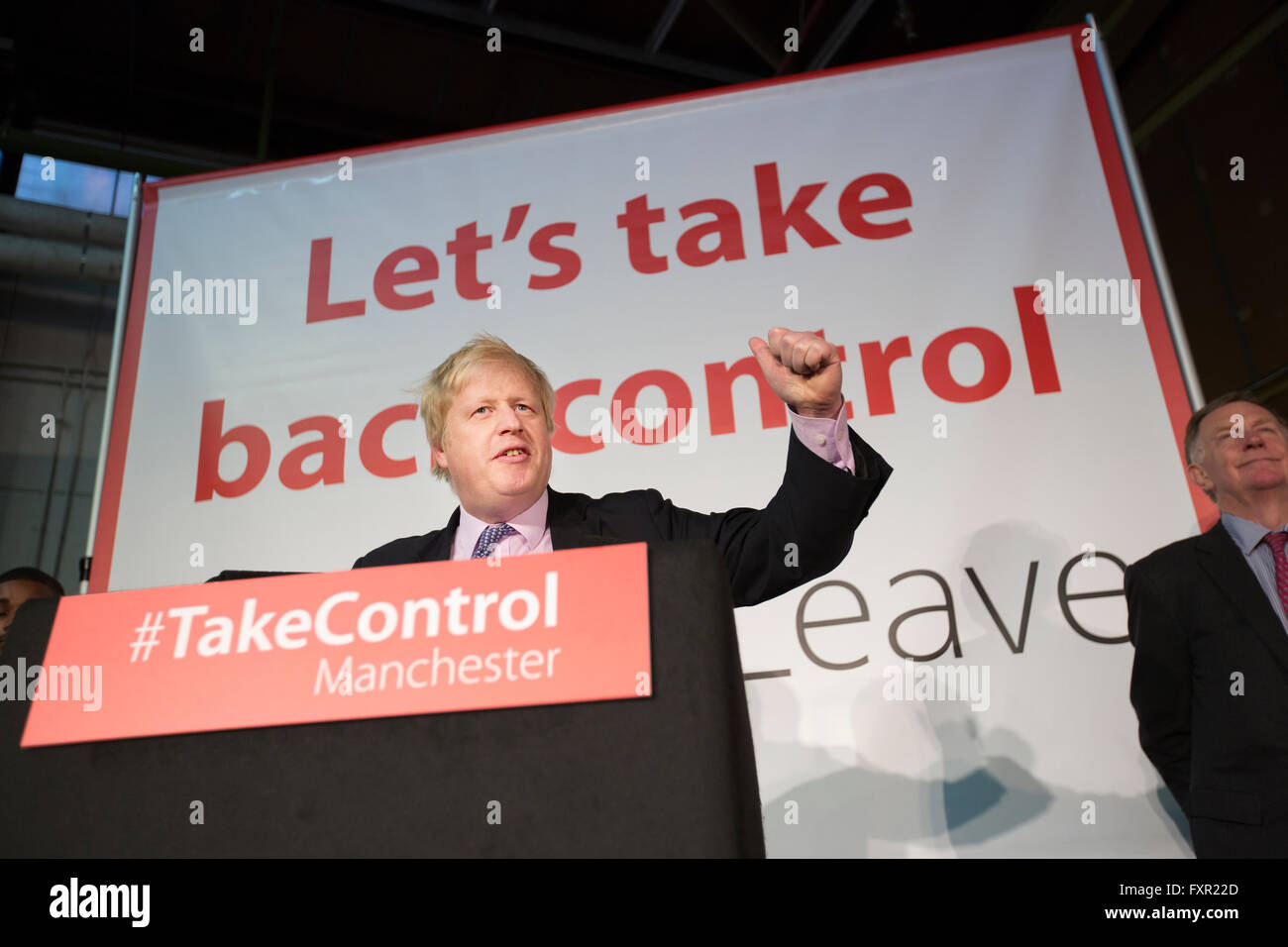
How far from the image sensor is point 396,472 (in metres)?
2.41

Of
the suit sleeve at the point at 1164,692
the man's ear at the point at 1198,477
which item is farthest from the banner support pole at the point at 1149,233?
the suit sleeve at the point at 1164,692

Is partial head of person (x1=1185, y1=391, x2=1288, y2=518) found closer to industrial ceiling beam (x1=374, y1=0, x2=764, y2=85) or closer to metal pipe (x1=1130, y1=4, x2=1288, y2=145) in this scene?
metal pipe (x1=1130, y1=4, x2=1288, y2=145)

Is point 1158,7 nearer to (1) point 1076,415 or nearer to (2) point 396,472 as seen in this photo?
(1) point 1076,415

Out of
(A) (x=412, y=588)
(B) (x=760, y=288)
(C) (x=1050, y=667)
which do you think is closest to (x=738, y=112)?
(B) (x=760, y=288)

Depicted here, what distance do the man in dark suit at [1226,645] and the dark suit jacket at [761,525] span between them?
0.83m

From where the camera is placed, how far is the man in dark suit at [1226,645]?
162 cm

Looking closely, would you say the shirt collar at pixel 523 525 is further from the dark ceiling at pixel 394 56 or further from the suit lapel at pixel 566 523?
the dark ceiling at pixel 394 56

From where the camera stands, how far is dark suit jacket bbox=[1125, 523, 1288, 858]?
63.2 inches

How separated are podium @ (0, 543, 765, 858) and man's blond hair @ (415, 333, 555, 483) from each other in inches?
35.3

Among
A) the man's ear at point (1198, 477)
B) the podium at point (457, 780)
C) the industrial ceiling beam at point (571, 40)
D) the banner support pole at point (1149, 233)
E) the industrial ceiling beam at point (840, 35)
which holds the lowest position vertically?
the podium at point (457, 780)

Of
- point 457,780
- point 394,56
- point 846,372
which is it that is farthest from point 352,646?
point 394,56

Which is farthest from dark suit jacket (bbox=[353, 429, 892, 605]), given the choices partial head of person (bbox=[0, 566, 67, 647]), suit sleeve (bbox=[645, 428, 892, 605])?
partial head of person (bbox=[0, 566, 67, 647])

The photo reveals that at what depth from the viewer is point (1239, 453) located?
6.22 feet
